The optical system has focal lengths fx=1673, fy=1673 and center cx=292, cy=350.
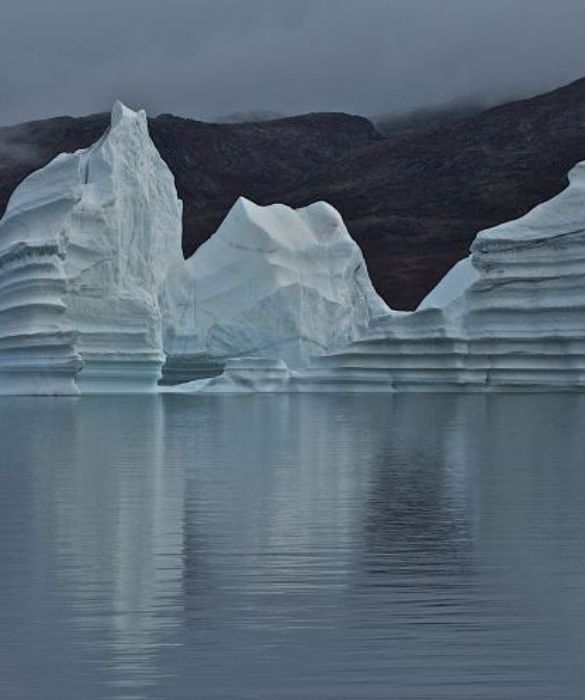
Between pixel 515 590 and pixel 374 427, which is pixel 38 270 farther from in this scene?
pixel 515 590

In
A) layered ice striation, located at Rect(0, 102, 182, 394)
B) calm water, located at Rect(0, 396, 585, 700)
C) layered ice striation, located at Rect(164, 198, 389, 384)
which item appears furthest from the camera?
layered ice striation, located at Rect(164, 198, 389, 384)

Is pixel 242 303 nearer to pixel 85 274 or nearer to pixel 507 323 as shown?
pixel 85 274

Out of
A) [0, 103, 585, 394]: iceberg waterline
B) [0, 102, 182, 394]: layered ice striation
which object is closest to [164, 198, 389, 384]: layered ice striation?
[0, 103, 585, 394]: iceberg waterline

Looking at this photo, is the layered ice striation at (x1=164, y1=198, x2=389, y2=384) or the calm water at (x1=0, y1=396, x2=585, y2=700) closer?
the calm water at (x1=0, y1=396, x2=585, y2=700)

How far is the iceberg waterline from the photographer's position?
97.1ft

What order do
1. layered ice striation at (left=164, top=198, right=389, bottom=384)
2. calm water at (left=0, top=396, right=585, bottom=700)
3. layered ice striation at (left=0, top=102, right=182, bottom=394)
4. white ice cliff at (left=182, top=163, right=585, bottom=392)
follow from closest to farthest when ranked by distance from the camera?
calm water at (left=0, top=396, right=585, bottom=700) → layered ice striation at (left=0, top=102, right=182, bottom=394) → white ice cliff at (left=182, top=163, right=585, bottom=392) → layered ice striation at (left=164, top=198, right=389, bottom=384)

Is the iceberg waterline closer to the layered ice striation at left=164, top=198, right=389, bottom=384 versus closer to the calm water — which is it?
the layered ice striation at left=164, top=198, right=389, bottom=384

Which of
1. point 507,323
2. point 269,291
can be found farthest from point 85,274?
point 507,323

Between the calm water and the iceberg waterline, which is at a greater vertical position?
the iceberg waterline

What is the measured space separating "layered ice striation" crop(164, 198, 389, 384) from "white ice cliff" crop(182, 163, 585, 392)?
235cm

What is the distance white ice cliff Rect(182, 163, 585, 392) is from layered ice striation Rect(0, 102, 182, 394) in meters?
4.32

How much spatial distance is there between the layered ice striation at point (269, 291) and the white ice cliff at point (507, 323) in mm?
2354

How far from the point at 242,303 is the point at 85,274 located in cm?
535

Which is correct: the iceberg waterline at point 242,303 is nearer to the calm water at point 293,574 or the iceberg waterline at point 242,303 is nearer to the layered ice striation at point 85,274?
the layered ice striation at point 85,274
